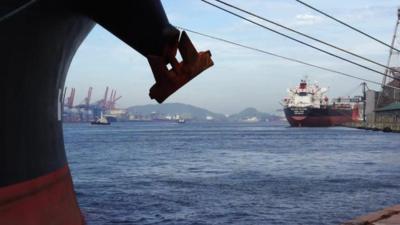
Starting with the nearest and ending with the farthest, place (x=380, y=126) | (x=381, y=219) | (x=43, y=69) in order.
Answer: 1. (x=43, y=69)
2. (x=381, y=219)
3. (x=380, y=126)

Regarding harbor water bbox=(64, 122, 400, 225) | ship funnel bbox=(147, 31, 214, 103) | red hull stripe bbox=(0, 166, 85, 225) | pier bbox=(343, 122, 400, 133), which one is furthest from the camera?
pier bbox=(343, 122, 400, 133)

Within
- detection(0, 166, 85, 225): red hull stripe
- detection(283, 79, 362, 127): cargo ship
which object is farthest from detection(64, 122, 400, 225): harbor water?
detection(283, 79, 362, 127): cargo ship

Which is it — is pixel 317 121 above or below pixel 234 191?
above

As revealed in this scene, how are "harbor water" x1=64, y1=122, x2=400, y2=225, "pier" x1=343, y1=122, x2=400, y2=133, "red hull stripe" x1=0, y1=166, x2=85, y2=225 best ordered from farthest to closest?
"pier" x1=343, y1=122, x2=400, y2=133 → "harbor water" x1=64, y1=122, x2=400, y2=225 → "red hull stripe" x1=0, y1=166, x2=85, y2=225

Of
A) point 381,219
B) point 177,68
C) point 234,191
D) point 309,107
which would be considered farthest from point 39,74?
point 309,107

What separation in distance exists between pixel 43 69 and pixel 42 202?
2.10 metres

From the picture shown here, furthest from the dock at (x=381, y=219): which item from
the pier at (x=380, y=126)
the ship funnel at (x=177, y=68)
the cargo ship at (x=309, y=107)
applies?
the cargo ship at (x=309, y=107)

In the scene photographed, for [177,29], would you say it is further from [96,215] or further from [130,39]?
[96,215]

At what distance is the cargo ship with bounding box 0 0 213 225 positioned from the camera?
25.5 ft

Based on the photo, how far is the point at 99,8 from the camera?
8562 millimetres

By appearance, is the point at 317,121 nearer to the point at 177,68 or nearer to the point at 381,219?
the point at 381,219

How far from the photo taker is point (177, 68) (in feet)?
29.0

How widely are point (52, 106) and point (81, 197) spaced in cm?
1478

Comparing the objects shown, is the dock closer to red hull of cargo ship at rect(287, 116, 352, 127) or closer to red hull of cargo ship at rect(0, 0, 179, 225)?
red hull of cargo ship at rect(0, 0, 179, 225)
